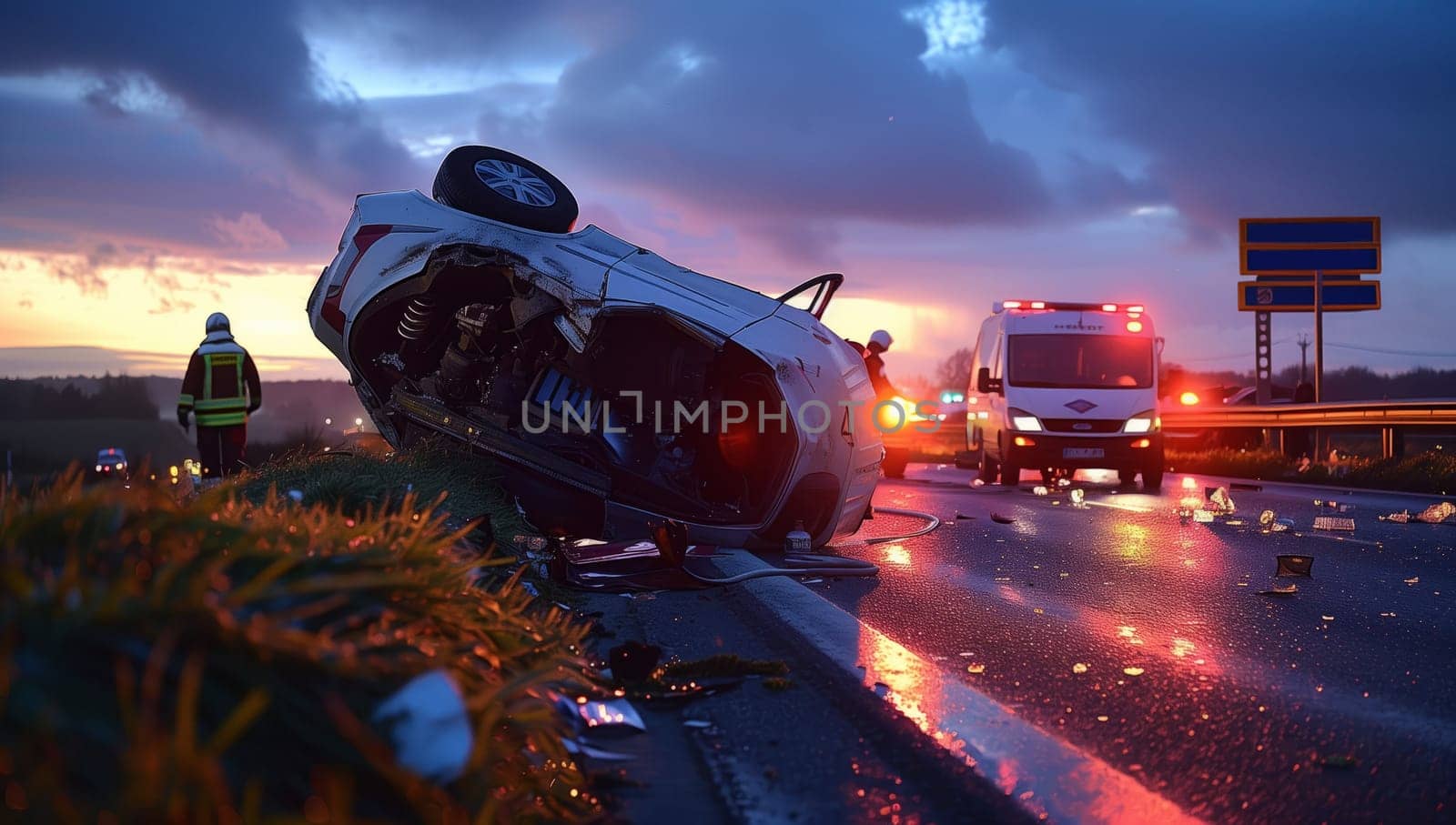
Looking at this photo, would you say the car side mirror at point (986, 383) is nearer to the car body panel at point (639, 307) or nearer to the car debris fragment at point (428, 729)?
the car body panel at point (639, 307)

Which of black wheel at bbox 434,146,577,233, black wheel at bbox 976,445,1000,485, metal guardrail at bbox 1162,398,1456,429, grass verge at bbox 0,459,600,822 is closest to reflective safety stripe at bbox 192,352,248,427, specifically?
black wheel at bbox 434,146,577,233

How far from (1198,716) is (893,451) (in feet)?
50.3

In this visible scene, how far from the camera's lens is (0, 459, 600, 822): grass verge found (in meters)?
1.41

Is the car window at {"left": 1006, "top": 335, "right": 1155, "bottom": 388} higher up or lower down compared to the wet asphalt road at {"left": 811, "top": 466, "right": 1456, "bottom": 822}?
higher up

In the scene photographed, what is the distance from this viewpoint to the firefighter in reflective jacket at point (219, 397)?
514 inches

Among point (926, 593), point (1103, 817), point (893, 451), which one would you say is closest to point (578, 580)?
point (926, 593)

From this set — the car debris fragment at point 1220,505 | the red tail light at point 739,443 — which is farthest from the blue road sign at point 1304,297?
the red tail light at point 739,443

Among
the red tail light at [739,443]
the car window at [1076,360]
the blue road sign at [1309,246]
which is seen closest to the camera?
the red tail light at [739,443]

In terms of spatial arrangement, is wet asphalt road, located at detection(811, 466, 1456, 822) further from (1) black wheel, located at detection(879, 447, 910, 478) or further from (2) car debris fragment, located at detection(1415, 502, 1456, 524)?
(1) black wheel, located at detection(879, 447, 910, 478)

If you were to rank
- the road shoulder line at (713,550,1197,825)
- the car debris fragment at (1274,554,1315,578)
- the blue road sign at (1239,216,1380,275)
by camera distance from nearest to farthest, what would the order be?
the road shoulder line at (713,550,1197,825) < the car debris fragment at (1274,554,1315,578) < the blue road sign at (1239,216,1380,275)

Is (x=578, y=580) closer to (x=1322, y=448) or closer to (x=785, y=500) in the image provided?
(x=785, y=500)

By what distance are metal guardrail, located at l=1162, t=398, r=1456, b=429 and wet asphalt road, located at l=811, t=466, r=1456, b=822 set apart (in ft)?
27.5

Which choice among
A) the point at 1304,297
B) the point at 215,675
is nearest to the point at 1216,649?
the point at 215,675

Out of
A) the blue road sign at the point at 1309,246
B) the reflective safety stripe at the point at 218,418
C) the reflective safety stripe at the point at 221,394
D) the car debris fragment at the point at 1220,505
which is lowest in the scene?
the car debris fragment at the point at 1220,505
